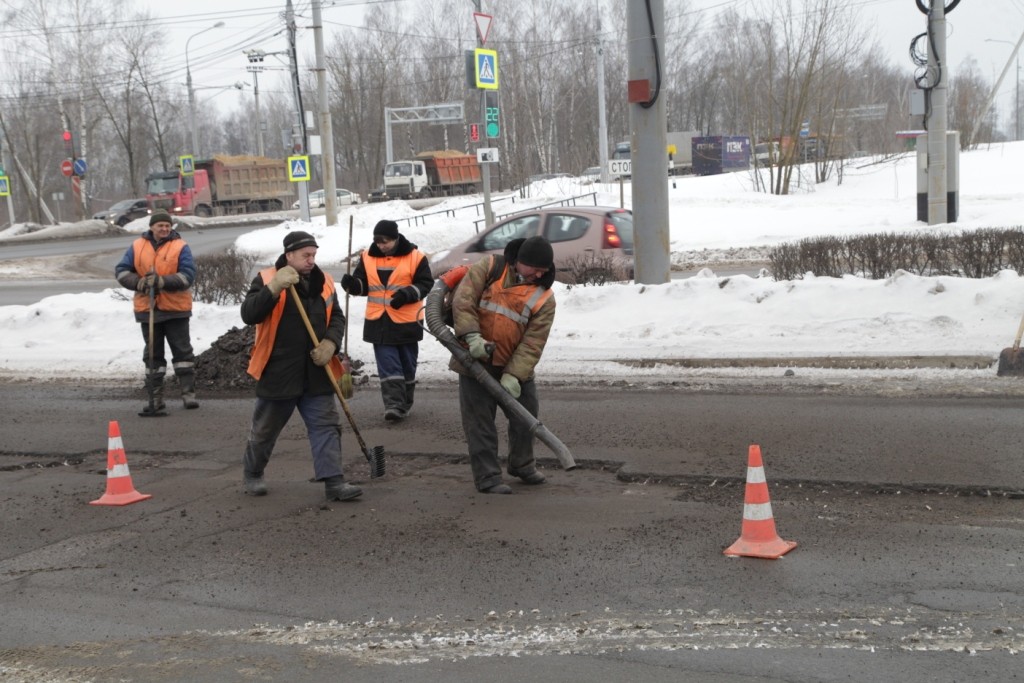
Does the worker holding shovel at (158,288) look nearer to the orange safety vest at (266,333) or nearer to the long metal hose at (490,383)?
the orange safety vest at (266,333)

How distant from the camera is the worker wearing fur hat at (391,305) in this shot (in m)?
9.27

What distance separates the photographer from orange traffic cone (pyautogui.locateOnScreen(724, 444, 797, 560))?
5398 millimetres

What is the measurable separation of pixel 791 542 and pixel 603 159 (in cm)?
3752

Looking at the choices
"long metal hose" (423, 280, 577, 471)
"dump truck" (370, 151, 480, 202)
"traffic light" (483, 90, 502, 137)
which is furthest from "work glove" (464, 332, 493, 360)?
"dump truck" (370, 151, 480, 202)

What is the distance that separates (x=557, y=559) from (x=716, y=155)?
64.0m

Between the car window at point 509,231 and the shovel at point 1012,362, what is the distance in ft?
24.3

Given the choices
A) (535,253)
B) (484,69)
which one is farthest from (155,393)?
(484,69)

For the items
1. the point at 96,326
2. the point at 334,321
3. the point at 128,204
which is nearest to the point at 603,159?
the point at 128,204

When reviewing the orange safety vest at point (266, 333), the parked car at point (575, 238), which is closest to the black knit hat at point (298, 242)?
the orange safety vest at point (266, 333)

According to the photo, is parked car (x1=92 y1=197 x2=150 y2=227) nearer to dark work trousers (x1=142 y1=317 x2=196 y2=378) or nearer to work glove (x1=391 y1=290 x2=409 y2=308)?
dark work trousers (x1=142 y1=317 x2=196 y2=378)

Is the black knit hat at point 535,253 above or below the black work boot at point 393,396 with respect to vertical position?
above

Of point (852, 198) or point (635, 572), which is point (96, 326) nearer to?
point (635, 572)

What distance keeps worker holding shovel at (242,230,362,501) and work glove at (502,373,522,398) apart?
1127 millimetres

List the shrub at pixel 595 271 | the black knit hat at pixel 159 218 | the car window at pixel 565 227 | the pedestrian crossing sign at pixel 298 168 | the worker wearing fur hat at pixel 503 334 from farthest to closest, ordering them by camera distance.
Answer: the pedestrian crossing sign at pixel 298 168, the car window at pixel 565 227, the shrub at pixel 595 271, the black knit hat at pixel 159 218, the worker wearing fur hat at pixel 503 334
